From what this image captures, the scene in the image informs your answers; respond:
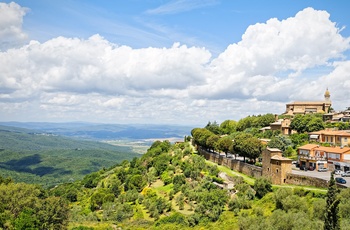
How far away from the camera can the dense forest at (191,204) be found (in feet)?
108

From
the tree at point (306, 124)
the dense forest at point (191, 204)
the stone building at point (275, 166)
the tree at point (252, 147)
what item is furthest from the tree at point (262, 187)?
the tree at point (306, 124)

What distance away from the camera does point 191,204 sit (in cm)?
5378

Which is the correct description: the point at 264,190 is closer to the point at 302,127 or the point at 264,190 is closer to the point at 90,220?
the point at 90,220

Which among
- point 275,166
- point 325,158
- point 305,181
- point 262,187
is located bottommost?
point 262,187

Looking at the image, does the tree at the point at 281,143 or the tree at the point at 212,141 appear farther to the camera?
the tree at the point at 212,141

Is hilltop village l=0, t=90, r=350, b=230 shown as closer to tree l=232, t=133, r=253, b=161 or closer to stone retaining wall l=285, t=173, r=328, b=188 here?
tree l=232, t=133, r=253, b=161

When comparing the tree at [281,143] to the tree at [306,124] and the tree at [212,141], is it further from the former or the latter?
the tree at [212,141]

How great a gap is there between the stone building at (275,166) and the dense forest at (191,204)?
5.97 ft

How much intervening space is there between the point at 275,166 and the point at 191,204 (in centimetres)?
1435

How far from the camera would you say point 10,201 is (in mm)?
48969

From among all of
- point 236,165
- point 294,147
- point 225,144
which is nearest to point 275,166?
point 236,165

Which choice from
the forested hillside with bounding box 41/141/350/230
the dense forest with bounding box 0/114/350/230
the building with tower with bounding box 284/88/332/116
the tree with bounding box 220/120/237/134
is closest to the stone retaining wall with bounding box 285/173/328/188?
the dense forest with bounding box 0/114/350/230

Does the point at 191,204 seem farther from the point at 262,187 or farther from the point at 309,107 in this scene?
the point at 309,107

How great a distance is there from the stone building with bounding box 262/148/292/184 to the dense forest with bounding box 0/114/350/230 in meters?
1.82
